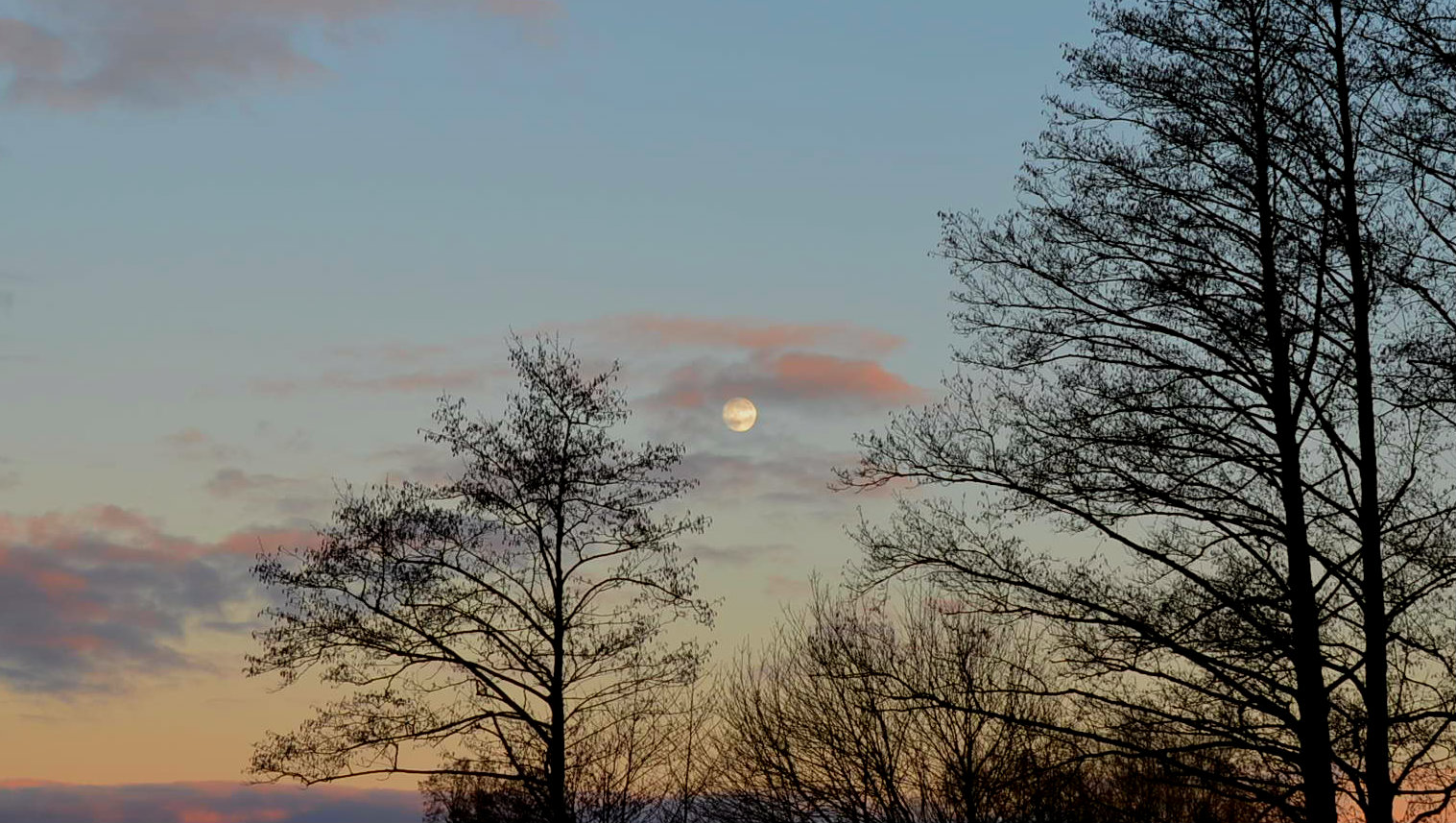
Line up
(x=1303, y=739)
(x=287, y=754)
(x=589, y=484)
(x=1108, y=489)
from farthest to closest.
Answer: (x=589, y=484) → (x=287, y=754) → (x=1108, y=489) → (x=1303, y=739)

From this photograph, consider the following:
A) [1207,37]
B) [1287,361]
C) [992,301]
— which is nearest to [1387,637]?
[1287,361]

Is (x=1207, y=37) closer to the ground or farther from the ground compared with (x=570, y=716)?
farther from the ground

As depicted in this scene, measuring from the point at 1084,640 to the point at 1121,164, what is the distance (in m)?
4.48

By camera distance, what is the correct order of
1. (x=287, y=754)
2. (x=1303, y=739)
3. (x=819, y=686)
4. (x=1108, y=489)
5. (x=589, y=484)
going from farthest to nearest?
(x=819, y=686)
(x=589, y=484)
(x=287, y=754)
(x=1108, y=489)
(x=1303, y=739)

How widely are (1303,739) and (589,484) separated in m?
12.9

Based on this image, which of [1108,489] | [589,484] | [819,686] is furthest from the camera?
[819,686]

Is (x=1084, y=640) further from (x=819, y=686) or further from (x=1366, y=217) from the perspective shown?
(x=819, y=686)

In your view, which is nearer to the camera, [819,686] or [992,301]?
[992,301]

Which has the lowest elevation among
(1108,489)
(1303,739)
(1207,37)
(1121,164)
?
(1303,739)

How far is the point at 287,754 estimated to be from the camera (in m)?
22.9

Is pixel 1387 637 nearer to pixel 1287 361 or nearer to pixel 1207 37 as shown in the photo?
pixel 1287 361

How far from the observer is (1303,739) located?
13.8 meters

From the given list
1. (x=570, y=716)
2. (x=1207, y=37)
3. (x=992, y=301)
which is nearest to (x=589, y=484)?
(x=570, y=716)

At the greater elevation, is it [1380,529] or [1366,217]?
[1366,217]
